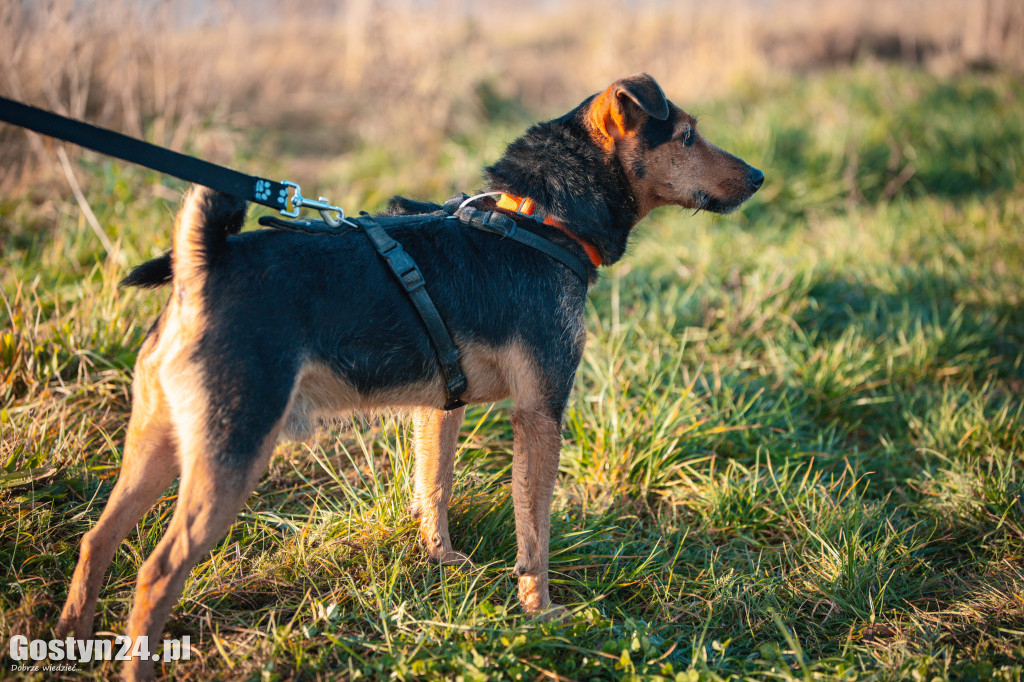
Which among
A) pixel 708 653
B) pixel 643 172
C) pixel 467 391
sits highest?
pixel 643 172

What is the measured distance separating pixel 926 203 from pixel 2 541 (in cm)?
787

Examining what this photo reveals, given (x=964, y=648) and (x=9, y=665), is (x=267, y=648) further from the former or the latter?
(x=964, y=648)

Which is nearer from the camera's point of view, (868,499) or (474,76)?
(868,499)

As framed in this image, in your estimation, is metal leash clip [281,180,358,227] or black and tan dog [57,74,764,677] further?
metal leash clip [281,180,358,227]

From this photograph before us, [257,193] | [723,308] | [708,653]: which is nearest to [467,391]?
[257,193]

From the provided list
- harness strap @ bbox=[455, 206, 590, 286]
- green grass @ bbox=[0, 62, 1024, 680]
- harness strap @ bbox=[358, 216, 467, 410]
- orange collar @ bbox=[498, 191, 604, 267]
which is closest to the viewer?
harness strap @ bbox=[358, 216, 467, 410]

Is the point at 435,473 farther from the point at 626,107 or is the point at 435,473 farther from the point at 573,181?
the point at 626,107

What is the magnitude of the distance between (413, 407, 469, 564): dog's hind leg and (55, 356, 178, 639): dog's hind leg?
0.99 meters

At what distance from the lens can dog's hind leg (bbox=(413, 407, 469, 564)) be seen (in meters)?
2.85

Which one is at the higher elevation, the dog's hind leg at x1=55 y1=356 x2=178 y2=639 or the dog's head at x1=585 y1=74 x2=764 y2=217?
the dog's head at x1=585 y1=74 x2=764 y2=217

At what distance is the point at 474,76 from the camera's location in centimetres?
862

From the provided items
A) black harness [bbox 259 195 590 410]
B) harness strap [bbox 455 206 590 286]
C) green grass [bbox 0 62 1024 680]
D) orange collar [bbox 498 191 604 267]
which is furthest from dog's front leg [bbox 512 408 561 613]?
orange collar [bbox 498 191 604 267]

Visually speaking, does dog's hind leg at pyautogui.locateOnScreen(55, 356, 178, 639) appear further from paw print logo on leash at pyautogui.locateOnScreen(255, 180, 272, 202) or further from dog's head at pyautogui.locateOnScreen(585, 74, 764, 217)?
dog's head at pyautogui.locateOnScreen(585, 74, 764, 217)

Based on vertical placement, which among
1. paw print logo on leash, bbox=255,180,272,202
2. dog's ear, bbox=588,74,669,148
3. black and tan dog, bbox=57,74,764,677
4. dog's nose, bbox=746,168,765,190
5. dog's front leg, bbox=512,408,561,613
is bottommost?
dog's front leg, bbox=512,408,561,613
